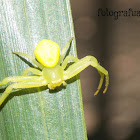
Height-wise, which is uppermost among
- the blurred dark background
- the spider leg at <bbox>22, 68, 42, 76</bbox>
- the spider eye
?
the spider eye

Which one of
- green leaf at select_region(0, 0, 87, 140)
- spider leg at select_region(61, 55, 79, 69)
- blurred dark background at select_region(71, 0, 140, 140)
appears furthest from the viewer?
blurred dark background at select_region(71, 0, 140, 140)

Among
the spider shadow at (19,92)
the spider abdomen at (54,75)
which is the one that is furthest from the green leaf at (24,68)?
the spider abdomen at (54,75)

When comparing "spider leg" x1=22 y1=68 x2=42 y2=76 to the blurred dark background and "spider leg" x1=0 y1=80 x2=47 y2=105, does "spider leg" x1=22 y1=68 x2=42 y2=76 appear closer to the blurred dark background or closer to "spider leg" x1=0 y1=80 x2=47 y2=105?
"spider leg" x1=0 y1=80 x2=47 y2=105

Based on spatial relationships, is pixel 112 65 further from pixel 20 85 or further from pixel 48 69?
pixel 20 85

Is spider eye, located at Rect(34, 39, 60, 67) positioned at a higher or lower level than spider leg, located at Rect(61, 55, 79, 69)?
higher

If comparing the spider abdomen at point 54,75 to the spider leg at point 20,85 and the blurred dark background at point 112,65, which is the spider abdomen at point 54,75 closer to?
the spider leg at point 20,85

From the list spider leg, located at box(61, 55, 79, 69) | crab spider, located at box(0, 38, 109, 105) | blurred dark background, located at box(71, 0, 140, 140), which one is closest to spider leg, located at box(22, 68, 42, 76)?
crab spider, located at box(0, 38, 109, 105)

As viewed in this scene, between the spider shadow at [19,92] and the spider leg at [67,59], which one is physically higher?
the spider leg at [67,59]

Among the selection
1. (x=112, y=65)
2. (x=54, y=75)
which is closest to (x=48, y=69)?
(x=54, y=75)
